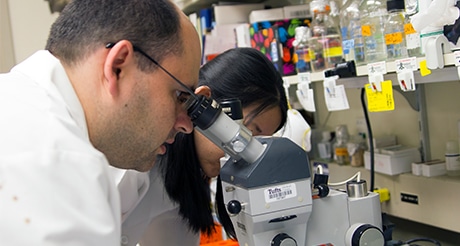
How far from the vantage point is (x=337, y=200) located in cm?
99

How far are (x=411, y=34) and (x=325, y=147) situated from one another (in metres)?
0.92

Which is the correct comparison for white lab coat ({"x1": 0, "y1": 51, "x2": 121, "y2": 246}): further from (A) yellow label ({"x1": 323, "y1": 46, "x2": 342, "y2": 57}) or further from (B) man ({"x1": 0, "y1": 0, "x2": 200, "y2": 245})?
(A) yellow label ({"x1": 323, "y1": 46, "x2": 342, "y2": 57})

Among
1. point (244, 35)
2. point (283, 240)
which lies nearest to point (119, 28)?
point (283, 240)

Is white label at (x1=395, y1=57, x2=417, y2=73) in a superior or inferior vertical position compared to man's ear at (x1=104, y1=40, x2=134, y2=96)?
inferior

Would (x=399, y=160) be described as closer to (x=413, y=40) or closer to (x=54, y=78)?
(x=413, y=40)

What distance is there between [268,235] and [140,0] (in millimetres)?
490

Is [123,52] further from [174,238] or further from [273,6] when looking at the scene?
[273,6]

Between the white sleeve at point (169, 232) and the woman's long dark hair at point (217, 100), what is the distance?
0.18 feet

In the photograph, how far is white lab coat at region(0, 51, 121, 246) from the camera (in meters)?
0.57

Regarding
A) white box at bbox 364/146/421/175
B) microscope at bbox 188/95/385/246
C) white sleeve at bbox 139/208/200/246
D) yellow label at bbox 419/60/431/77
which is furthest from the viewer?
white box at bbox 364/146/421/175

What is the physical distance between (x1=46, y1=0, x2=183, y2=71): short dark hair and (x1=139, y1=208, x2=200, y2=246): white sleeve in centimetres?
74

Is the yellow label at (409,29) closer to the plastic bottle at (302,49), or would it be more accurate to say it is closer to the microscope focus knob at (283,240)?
the plastic bottle at (302,49)

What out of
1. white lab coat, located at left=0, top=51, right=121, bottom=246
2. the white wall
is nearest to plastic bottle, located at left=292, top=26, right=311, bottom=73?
white lab coat, located at left=0, top=51, right=121, bottom=246

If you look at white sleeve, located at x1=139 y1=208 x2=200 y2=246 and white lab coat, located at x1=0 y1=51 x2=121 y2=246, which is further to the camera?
white sleeve, located at x1=139 y1=208 x2=200 y2=246
